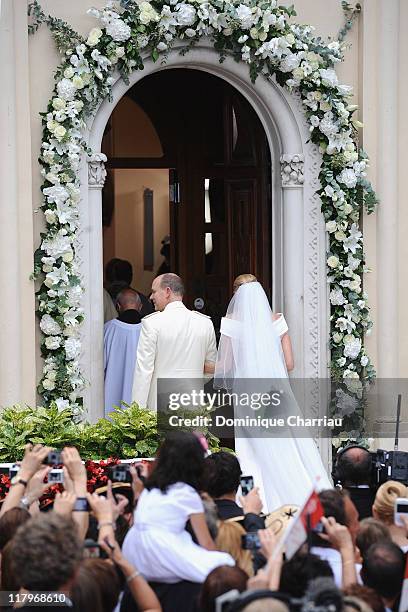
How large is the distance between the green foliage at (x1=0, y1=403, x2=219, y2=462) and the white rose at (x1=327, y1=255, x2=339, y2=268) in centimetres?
247

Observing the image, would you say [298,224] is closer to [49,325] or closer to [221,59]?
[221,59]

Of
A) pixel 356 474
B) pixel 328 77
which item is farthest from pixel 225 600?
pixel 328 77

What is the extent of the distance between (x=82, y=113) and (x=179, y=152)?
382 centimetres

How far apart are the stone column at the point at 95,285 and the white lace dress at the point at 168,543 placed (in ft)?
17.2

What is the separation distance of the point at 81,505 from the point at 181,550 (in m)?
0.51

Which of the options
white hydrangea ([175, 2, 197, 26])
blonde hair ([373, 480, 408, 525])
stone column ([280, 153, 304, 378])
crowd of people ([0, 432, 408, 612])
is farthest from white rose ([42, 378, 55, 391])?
blonde hair ([373, 480, 408, 525])

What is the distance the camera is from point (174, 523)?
5.60m

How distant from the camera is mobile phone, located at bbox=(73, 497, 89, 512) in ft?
18.6

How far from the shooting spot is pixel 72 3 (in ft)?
35.0

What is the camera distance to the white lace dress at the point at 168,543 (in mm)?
5438

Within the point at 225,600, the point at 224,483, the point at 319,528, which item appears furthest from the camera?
the point at 224,483

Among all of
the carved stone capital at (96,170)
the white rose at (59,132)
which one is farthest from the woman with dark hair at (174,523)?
the carved stone capital at (96,170)

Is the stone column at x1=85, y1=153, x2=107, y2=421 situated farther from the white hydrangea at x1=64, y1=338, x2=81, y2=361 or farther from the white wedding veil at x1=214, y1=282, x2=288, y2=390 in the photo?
the white wedding veil at x1=214, y1=282, x2=288, y2=390

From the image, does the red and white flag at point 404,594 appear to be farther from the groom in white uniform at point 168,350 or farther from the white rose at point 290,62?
the white rose at point 290,62
